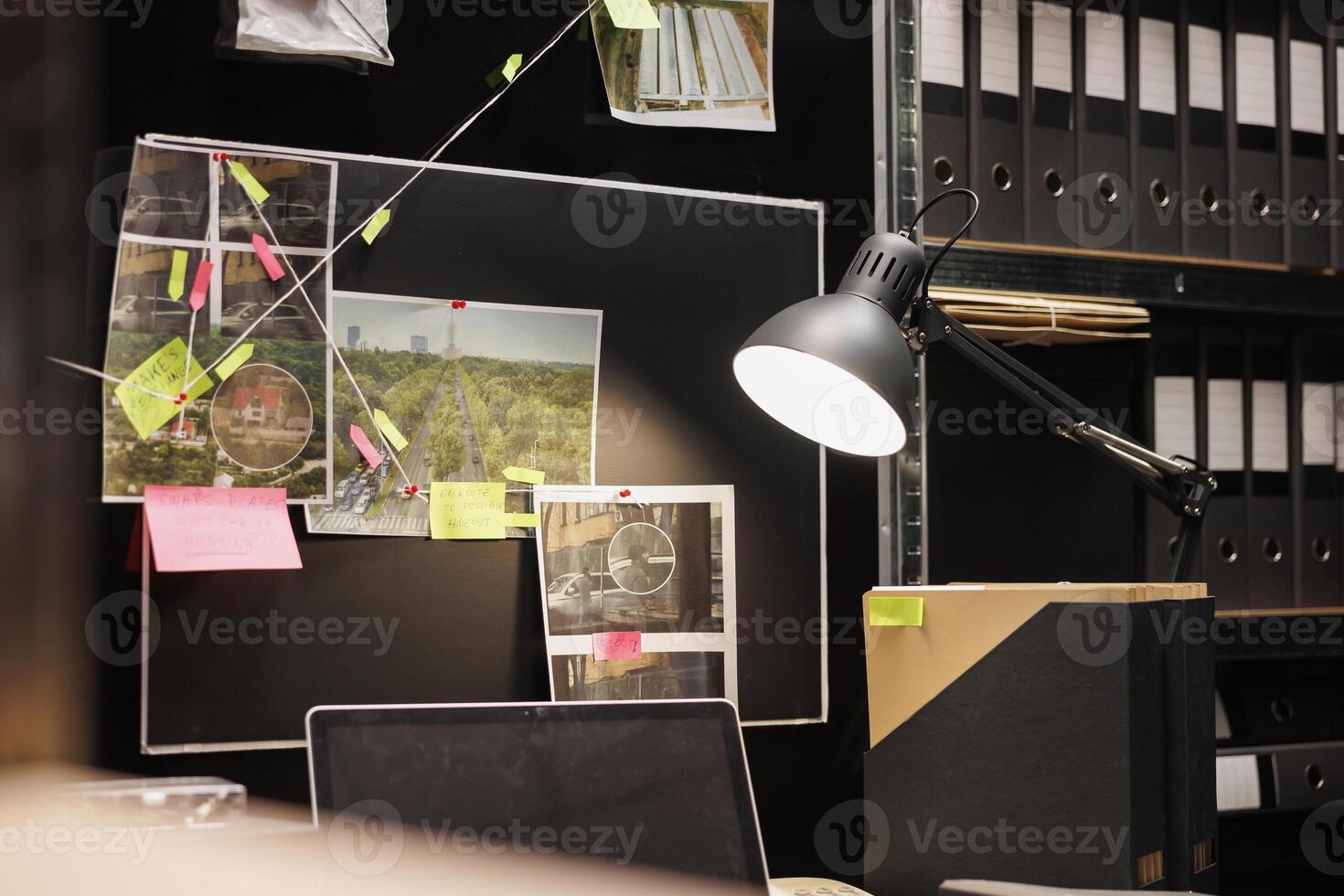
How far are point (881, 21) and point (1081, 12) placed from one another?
10.1 inches

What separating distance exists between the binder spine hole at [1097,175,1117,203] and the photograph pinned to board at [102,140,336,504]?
0.97 m

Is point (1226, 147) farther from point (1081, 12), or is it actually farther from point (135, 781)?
point (135, 781)

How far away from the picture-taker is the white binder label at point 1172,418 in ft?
4.99

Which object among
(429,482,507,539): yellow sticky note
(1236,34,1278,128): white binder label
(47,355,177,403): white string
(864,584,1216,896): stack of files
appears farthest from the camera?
(1236,34,1278,128): white binder label

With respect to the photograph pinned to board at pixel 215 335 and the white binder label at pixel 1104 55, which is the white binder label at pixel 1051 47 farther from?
the photograph pinned to board at pixel 215 335

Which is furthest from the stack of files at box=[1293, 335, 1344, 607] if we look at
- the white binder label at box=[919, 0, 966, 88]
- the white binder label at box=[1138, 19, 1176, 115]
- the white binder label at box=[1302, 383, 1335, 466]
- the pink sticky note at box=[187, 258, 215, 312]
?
the pink sticky note at box=[187, 258, 215, 312]

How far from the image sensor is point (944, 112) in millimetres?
1422

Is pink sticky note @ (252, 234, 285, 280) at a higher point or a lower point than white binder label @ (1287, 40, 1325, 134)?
lower

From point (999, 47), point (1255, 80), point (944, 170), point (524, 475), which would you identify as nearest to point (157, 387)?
point (524, 475)

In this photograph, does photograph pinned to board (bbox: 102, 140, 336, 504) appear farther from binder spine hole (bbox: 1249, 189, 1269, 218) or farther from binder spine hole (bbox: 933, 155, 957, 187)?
binder spine hole (bbox: 1249, 189, 1269, 218)

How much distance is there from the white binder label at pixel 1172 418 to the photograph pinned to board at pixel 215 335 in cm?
108

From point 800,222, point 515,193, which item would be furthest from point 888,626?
point 515,193

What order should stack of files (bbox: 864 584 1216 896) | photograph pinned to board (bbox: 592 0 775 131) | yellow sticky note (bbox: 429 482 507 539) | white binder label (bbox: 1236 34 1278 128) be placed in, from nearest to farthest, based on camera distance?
stack of files (bbox: 864 584 1216 896) < yellow sticky note (bbox: 429 482 507 539) < photograph pinned to board (bbox: 592 0 775 131) < white binder label (bbox: 1236 34 1278 128)

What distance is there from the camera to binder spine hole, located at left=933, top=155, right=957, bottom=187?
1.42m
